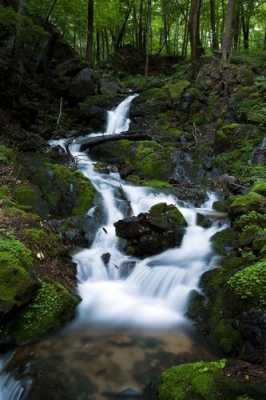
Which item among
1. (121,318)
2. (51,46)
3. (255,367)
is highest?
(51,46)

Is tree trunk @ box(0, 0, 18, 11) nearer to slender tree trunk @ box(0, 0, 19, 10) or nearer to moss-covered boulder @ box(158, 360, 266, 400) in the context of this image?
slender tree trunk @ box(0, 0, 19, 10)

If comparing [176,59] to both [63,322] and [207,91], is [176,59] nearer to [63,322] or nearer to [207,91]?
[207,91]

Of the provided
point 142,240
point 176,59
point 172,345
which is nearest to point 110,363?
point 172,345

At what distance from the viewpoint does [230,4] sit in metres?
17.9

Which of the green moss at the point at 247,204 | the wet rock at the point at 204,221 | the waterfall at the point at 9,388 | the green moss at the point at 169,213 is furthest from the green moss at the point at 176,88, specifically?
the waterfall at the point at 9,388

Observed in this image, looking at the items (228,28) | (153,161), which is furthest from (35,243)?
(228,28)

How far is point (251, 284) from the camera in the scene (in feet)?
21.3

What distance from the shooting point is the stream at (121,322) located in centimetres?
567

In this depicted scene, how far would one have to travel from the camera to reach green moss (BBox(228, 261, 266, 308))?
246 inches

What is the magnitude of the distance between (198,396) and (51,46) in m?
21.0

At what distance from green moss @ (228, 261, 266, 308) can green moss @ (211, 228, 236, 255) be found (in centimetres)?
226

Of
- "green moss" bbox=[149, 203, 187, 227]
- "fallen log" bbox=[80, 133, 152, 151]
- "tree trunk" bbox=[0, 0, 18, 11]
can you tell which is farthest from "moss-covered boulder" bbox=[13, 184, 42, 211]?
"tree trunk" bbox=[0, 0, 18, 11]

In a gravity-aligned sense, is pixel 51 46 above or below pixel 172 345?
above

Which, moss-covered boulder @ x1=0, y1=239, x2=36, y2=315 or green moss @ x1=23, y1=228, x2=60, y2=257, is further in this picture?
green moss @ x1=23, y1=228, x2=60, y2=257
